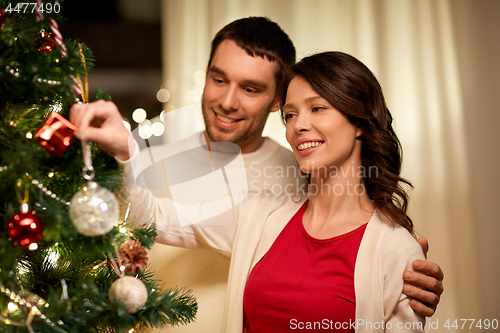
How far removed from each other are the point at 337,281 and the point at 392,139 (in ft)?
1.63

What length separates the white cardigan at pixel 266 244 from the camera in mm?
966

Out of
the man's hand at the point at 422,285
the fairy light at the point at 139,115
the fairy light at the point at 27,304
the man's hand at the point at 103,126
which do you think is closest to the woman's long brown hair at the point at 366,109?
the man's hand at the point at 422,285

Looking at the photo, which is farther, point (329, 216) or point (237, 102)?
point (237, 102)

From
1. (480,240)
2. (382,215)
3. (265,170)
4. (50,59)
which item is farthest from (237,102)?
(480,240)

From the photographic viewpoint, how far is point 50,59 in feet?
2.05

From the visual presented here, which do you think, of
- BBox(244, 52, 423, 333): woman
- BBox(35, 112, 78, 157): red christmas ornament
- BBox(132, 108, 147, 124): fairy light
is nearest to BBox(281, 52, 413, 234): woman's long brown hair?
BBox(244, 52, 423, 333): woman

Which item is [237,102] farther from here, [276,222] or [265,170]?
[276,222]

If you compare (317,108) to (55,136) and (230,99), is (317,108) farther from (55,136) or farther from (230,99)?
(55,136)

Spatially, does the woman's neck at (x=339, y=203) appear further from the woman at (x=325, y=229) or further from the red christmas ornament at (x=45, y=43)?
the red christmas ornament at (x=45, y=43)

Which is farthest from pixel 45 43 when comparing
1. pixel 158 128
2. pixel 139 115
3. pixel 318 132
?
pixel 139 115

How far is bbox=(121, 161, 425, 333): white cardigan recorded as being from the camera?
966 mm

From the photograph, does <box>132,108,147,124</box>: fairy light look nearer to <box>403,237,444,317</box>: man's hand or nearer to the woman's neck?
the woman's neck

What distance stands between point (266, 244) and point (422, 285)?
0.47m

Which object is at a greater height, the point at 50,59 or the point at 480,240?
the point at 50,59
